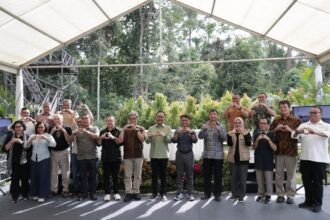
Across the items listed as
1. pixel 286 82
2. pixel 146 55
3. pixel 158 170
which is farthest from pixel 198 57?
pixel 158 170

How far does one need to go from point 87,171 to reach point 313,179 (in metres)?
3.38

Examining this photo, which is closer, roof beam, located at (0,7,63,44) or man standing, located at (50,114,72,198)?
man standing, located at (50,114,72,198)

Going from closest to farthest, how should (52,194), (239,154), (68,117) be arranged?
(239,154), (52,194), (68,117)

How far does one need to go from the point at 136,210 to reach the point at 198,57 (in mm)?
15810

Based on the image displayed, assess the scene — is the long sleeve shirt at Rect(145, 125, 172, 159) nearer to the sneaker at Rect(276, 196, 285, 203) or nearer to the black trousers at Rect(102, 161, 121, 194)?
the black trousers at Rect(102, 161, 121, 194)

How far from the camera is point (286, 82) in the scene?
60.2 feet

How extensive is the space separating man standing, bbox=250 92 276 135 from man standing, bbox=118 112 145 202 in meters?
1.86

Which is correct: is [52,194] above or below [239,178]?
below

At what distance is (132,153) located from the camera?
554 cm

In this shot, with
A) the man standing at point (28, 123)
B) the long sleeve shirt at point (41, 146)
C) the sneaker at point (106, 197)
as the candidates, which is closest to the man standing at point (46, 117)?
the man standing at point (28, 123)

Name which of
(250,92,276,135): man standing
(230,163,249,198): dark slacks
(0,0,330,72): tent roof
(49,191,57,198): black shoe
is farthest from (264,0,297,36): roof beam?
(49,191,57,198): black shoe

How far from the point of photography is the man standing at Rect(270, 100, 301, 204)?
518 centimetres

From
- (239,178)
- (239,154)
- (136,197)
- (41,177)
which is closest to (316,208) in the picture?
(239,178)

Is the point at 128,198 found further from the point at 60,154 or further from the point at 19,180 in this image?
the point at 19,180
